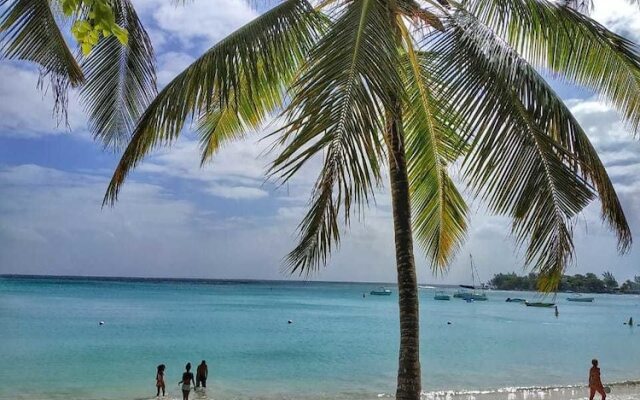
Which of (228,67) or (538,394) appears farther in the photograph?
(538,394)

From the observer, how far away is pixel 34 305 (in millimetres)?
71938

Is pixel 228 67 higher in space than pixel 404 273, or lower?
higher

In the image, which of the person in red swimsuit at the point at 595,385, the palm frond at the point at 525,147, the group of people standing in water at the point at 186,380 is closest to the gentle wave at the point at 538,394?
the person in red swimsuit at the point at 595,385

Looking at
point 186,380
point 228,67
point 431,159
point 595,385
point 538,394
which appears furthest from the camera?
point 538,394

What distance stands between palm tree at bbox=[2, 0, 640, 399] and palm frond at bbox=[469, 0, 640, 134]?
1 cm

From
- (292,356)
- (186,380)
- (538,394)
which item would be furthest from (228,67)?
(292,356)

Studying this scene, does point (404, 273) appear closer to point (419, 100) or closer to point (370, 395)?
point (419, 100)

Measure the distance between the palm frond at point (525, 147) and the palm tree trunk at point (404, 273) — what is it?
1.14 meters

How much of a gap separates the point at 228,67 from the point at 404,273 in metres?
2.78

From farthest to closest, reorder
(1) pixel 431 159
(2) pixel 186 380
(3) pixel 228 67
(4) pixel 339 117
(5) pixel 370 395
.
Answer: (5) pixel 370 395 → (2) pixel 186 380 → (1) pixel 431 159 → (3) pixel 228 67 → (4) pixel 339 117

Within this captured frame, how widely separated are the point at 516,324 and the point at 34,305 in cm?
5231

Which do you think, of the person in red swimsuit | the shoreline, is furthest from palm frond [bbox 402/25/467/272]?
the shoreline

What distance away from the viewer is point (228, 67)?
19.7 feet

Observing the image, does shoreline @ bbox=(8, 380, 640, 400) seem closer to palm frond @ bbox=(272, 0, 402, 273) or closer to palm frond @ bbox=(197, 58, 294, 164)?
palm frond @ bbox=(197, 58, 294, 164)
